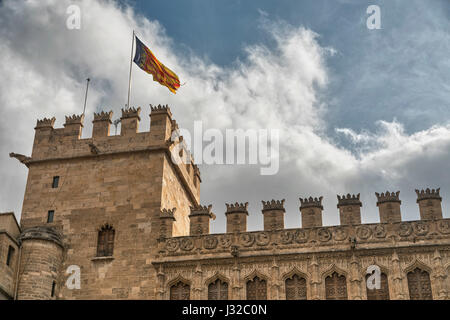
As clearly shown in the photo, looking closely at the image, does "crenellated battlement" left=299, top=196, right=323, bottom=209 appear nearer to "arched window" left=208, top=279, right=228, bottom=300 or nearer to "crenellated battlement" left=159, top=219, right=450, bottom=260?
"crenellated battlement" left=159, top=219, right=450, bottom=260

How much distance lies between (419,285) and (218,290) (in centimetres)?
804

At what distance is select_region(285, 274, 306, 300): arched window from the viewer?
27781 millimetres

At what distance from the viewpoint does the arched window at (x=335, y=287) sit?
2750cm

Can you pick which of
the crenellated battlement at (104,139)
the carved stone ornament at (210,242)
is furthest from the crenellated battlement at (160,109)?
the carved stone ornament at (210,242)

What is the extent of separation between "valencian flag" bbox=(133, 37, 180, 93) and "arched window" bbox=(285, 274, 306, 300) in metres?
11.8

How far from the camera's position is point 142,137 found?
32.3m

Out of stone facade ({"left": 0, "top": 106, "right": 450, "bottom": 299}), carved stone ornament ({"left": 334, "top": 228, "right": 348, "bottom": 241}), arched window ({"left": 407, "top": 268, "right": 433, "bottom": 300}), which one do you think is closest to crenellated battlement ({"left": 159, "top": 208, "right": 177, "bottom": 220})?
stone facade ({"left": 0, "top": 106, "right": 450, "bottom": 299})

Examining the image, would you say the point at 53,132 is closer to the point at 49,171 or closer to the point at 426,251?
the point at 49,171

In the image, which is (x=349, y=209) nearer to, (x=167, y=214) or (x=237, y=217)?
(x=237, y=217)

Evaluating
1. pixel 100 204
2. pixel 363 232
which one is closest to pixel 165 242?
pixel 100 204

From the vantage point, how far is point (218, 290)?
28453mm

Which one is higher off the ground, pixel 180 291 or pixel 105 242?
pixel 105 242
